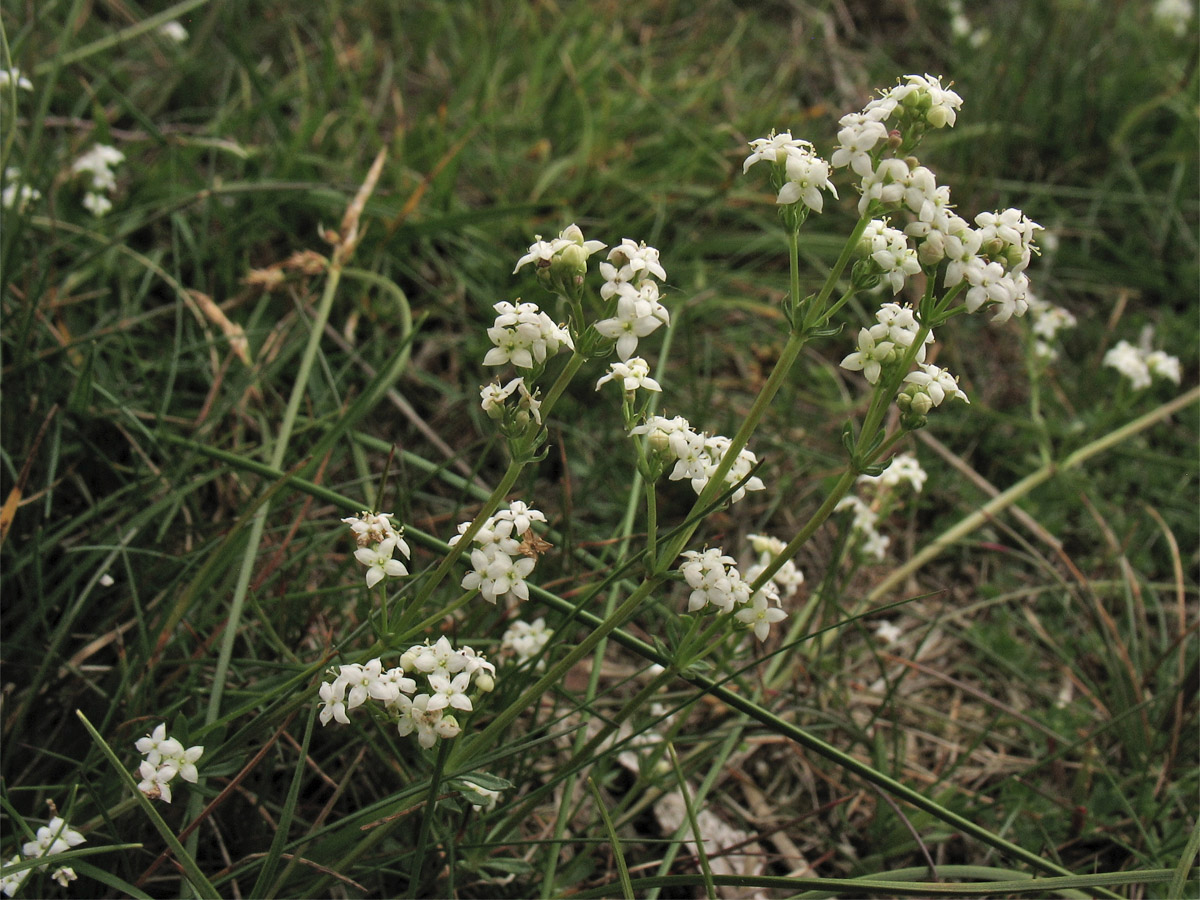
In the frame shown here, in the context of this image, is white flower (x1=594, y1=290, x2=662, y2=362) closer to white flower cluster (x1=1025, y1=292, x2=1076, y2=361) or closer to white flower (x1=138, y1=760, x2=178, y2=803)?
white flower (x1=138, y1=760, x2=178, y2=803)

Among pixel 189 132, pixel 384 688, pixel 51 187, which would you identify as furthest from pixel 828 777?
pixel 189 132

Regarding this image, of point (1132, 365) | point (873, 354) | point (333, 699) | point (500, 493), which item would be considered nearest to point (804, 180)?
point (873, 354)

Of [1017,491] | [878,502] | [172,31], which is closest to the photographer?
[878,502]

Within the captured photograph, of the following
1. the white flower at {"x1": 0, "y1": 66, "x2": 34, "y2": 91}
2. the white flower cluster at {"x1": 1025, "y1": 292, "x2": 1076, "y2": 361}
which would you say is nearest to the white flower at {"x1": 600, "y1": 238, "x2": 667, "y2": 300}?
the white flower at {"x1": 0, "y1": 66, "x2": 34, "y2": 91}

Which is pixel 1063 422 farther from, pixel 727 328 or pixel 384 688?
pixel 384 688

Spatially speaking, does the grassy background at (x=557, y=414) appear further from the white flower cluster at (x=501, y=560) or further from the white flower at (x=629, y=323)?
the white flower at (x=629, y=323)

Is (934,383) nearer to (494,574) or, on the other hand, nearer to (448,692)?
(494,574)
